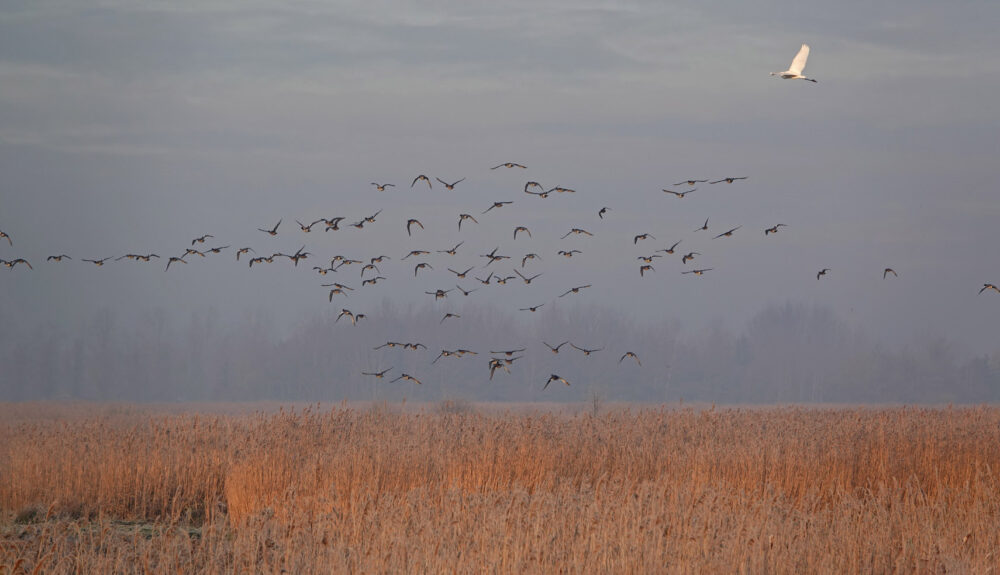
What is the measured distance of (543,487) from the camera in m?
14.7

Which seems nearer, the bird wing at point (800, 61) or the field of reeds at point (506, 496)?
the field of reeds at point (506, 496)

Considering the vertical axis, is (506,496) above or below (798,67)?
below

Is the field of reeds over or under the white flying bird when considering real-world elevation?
under

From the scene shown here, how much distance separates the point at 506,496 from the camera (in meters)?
12.6

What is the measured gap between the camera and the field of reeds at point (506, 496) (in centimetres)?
967

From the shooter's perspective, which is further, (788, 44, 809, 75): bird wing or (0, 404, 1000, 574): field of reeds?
(788, 44, 809, 75): bird wing

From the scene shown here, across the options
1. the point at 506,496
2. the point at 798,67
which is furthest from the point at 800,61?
the point at 506,496

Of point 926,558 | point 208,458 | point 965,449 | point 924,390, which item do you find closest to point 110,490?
point 208,458

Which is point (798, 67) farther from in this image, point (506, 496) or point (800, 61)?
point (506, 496)

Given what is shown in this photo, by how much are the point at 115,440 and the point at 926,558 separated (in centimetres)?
1455

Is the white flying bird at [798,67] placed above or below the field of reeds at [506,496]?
above

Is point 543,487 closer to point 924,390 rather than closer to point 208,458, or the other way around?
point 208,458

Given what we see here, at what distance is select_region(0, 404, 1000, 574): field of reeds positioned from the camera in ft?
31.7

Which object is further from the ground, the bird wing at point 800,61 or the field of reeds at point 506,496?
the bird wing at point 800,61
